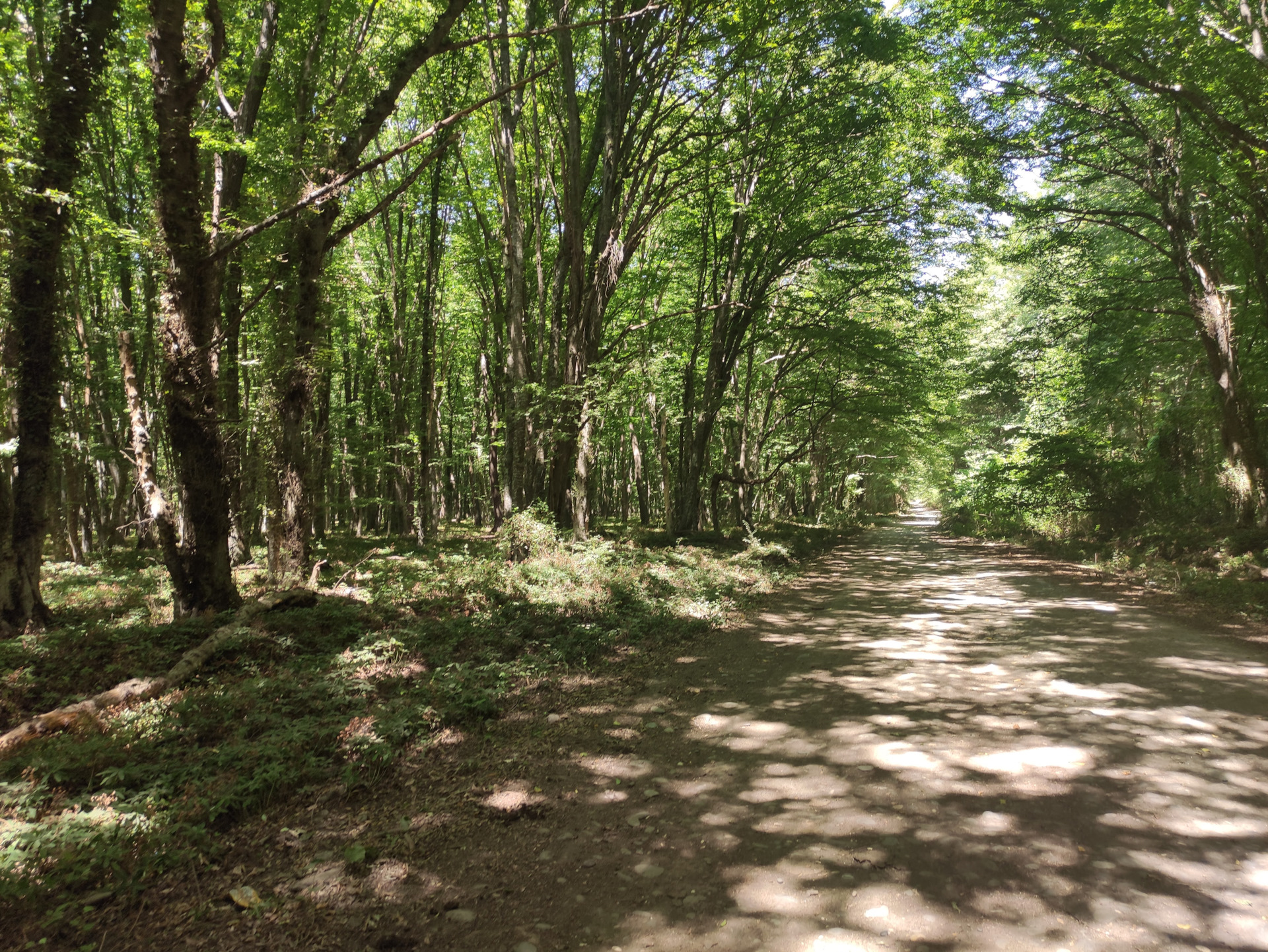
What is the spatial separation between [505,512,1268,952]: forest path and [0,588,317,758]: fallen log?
369 cm

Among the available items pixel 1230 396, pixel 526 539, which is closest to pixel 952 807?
pixel 526 539

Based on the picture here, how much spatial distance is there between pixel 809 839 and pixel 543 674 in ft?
12.3

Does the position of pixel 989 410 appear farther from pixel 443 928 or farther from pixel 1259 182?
pixel 443 928

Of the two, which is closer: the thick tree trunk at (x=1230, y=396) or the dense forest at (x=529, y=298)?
the dense forest at (x=529, y=298)

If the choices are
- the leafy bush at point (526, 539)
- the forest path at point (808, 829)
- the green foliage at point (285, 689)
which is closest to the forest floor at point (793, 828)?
the forest path at point (808, 829)

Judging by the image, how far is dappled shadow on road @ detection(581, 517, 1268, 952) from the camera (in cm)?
285

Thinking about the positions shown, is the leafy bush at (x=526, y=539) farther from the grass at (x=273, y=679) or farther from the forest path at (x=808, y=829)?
the forest path at (x=808, y=829)

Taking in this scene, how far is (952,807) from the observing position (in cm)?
383

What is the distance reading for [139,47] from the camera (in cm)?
1115

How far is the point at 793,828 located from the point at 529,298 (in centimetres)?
1669

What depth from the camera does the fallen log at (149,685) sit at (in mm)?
4207

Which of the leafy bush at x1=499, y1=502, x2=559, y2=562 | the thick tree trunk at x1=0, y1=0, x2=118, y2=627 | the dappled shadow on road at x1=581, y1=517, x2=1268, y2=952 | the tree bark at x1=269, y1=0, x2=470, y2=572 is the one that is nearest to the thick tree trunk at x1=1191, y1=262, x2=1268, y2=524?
the dappled shadow on road at x1=581, y1=517, x2=1268, y2=952

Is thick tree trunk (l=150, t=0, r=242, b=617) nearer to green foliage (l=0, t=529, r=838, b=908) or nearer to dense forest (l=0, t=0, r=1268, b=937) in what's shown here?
dense forest (l=0, t=0, r=1268, b=937)

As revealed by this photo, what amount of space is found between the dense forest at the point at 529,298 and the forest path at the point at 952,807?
2.24m
